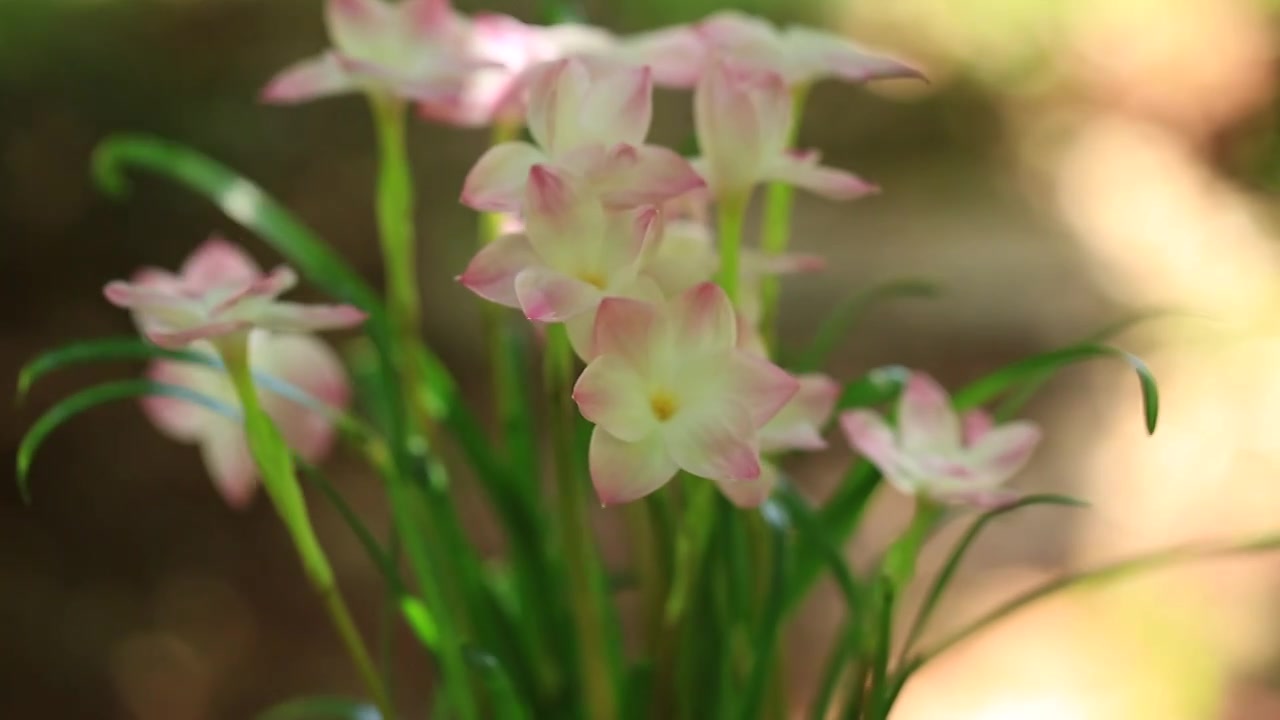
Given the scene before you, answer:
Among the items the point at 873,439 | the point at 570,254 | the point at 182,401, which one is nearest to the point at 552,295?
the point at 570,254

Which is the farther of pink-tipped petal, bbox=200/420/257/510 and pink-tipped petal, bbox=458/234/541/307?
pink-tipped petal, bbox=200/420/257/510

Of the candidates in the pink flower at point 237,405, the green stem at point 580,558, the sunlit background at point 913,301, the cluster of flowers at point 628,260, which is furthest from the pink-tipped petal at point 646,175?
the sunlit background at point 913,301

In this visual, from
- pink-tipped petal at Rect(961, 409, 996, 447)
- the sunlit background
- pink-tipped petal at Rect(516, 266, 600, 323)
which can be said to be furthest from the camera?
the sunlit background

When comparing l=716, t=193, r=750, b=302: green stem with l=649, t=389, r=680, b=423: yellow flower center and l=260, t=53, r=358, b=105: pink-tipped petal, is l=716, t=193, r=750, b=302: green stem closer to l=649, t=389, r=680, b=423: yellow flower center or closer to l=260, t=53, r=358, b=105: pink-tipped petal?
l=649, t=389, r=680, b=423: yellow flower center

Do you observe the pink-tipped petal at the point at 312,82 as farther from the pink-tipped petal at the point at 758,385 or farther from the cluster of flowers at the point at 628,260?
the pink-tipped petal at the point at 758,385

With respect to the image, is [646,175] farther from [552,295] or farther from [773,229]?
[773,229]

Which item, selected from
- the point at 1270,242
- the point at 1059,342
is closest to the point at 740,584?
the point at 1059,342

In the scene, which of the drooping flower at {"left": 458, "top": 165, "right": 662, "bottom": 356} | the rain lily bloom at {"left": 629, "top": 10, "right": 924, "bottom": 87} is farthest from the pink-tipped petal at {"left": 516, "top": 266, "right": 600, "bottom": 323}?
the rain lily bloom at {"left": 629, "top": 10, "right": 924, "bottom": 87}

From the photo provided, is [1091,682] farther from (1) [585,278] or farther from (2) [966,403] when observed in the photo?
(1) [585,278]
